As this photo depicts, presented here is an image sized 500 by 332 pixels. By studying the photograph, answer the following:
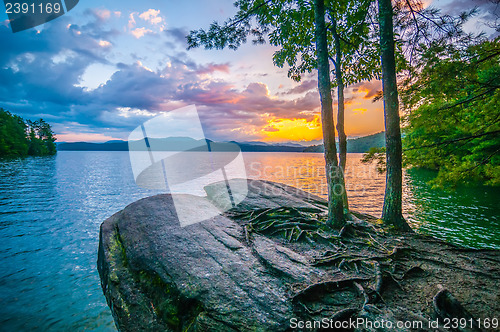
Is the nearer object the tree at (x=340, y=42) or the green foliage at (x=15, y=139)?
the tree at (x=340, y=42)

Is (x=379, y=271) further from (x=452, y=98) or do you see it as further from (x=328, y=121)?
(x=452, y=98)

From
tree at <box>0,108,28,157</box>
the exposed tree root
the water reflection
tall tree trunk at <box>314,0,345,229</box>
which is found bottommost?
the water reflection

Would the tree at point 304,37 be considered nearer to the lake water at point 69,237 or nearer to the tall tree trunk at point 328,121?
the tall tree trunk at point 328,121

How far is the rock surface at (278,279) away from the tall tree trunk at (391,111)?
1.80 metres

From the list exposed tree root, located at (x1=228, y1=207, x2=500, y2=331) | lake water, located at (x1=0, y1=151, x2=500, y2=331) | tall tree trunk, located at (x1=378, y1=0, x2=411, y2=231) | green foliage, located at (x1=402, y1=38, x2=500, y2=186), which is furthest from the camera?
tall tree trunk, located at (x1=378, y1=0, x2=411, y2=231)

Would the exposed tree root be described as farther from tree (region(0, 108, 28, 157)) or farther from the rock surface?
tree (region(0, 108, 28, 157))

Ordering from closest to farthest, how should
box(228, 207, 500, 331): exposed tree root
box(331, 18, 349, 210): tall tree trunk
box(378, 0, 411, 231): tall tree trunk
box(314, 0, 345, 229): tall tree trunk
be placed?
box(228, 207, 500, 331): exposed tree root
box(314, 0, 345, 229): tall tree trunk
box(378, 0, 411, 231): tall tree trunk
box(331, 18, 349, 210): tall tree trunk

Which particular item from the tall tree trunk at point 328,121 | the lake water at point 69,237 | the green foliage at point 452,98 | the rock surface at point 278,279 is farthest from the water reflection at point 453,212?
the rock surface at point 278,279

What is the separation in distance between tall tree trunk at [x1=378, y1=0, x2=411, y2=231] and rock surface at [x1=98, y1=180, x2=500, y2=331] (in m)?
1.80

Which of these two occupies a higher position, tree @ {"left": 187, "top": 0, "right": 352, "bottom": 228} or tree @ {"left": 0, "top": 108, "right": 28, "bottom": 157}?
tree @ {"left": 0, "top": 108, "right": 28, "bottom": 157}

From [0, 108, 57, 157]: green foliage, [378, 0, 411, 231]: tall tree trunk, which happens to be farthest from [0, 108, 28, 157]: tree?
[378, 0, 411, 231]: tall tree trunk

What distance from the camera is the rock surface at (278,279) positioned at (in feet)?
12.9

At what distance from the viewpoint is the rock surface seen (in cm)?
393

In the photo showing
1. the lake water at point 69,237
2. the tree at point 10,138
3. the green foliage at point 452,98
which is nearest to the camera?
the lake water at point 69,237
